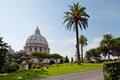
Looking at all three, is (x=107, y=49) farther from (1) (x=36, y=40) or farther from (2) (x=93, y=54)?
(1) (x=36, y=40)

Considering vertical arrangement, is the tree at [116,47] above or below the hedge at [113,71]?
above

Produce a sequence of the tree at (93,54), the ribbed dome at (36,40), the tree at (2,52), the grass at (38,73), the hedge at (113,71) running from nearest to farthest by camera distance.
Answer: the hedge at (113,71), the grass at (38,73), the tree at (2,52), the tree at (93,54), the ribbed dome at (36,40)

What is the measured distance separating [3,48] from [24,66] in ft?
32.9

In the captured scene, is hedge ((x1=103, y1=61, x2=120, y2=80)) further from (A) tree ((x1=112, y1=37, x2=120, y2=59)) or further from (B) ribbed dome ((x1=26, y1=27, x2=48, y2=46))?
(B) ribbed dome ((x1=26, y1=27, x2=48, y2=46))

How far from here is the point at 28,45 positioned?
191625mm

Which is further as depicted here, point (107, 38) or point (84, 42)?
point (84, 42)

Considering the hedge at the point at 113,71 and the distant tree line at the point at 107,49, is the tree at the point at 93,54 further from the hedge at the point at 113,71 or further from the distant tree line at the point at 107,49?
the hedge at the point at 113,71

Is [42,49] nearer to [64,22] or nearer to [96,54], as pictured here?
[96,54]

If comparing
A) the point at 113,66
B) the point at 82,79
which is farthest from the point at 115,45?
the point at 113,66

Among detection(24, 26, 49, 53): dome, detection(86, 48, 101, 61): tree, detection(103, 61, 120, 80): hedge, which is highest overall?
detection(24, 26, 49, 53): dome

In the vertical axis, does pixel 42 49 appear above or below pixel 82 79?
above

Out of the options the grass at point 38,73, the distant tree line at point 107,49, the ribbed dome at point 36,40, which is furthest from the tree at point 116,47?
the ribbed dome at point 36,40

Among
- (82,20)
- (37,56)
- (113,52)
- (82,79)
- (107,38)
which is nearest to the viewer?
(82,79)

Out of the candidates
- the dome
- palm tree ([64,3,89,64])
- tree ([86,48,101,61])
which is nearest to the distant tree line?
tree ([86,48,101,61])
